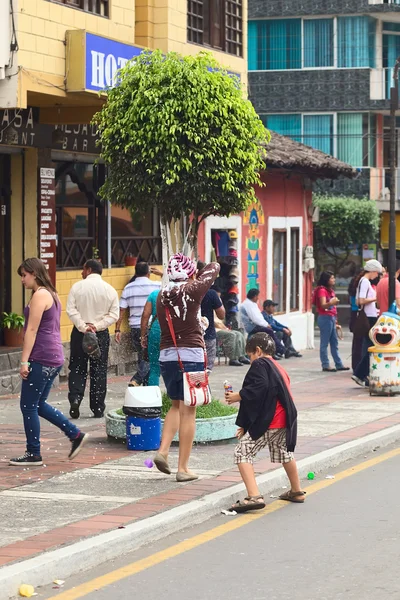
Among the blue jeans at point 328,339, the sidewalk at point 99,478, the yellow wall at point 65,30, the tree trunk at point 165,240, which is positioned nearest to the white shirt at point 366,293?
the blue jeans at point 328,339

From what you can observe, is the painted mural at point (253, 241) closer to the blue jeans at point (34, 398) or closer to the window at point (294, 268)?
the window at point (294, 268)

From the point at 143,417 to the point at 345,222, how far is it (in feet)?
89.9

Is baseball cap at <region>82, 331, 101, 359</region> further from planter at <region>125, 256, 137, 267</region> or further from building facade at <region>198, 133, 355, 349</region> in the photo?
building facade at <region>198, 133, 355, 349</region>

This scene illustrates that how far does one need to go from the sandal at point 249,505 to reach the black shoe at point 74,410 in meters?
5.00

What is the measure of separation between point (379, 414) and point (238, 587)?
7.96 m

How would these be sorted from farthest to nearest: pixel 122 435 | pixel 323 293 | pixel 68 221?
pixel 323 293
pixel 68 221
pixel 122 435

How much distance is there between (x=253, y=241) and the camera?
78.8 feet

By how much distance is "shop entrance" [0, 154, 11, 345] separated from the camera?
16.9 metres

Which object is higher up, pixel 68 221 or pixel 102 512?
pixel 68 221

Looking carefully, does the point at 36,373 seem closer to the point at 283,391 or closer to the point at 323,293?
the point at 283,391

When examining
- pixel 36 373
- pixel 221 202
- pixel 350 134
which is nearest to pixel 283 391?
pixel 36 373

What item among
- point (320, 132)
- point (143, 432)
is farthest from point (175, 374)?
point (320, 132)

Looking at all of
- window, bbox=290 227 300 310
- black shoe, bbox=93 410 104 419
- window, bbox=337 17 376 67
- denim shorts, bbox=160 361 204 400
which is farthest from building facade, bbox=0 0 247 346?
window, bbox=337 17 376 67

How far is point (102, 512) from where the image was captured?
8.56m
